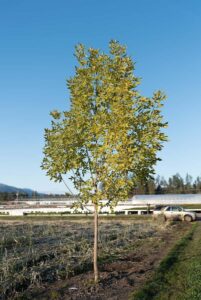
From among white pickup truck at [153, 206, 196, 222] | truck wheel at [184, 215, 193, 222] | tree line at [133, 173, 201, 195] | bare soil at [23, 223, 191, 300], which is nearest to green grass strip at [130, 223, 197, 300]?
bare soil at [23, 223, 191, 300]

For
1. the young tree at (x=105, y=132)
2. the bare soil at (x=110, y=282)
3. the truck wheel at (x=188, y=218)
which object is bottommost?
the bare soil at (x=110, y=282)

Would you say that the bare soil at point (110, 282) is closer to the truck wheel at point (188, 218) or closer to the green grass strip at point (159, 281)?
the green grass strip at point (159, 281)

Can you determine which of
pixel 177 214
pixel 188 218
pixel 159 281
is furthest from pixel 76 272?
pixel 177 214

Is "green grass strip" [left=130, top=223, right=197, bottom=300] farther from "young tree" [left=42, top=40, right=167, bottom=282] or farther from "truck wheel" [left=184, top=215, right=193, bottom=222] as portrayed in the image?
"truck wheel" [left=184, top=215, right=193, bottom=222]

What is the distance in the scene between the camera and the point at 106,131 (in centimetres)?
1248

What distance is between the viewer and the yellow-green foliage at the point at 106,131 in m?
12.1

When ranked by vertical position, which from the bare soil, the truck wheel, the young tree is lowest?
the bare soil

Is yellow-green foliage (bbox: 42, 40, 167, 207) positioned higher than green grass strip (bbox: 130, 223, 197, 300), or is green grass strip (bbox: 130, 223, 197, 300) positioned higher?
yellow-green foliage (bbox: 42, 40, 167, 207)

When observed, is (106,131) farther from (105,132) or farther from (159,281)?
(159,281)

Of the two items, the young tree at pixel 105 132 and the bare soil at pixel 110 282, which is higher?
the young tree at pixel 105 132

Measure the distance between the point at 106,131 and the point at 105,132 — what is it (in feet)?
0.17

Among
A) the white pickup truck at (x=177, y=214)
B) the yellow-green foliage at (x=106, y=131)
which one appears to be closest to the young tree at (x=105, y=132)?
the yellow-green foliage at (x=106, y=131)

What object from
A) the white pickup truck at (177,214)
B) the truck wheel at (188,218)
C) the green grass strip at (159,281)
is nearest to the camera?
the green grass strip at (159,281)

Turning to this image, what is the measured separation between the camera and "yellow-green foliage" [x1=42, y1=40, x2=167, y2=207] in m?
12.1
